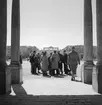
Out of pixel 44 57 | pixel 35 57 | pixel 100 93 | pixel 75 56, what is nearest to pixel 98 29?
pixel 100 93

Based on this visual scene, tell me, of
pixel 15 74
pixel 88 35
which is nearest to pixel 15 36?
pixel 15 74

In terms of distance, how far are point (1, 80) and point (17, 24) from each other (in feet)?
16.4

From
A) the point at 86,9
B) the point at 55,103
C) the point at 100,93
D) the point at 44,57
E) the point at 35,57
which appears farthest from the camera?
the point at 35,57

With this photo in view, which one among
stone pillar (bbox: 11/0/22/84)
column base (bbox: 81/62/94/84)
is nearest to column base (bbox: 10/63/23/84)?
stone pillar (bbox: 11/0/22/84)

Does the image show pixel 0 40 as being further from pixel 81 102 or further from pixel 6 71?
pixel 81 102

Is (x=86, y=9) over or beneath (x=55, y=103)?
over

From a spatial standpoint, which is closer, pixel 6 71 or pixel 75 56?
pixel 6 71

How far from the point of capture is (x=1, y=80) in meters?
9.46

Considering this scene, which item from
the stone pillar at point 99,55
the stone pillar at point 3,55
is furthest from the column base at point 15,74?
the stone pillar at point 99,55

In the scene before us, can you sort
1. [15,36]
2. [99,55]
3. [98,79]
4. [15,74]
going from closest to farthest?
[98,79]
[99,55]
[15,74]
[15,36]

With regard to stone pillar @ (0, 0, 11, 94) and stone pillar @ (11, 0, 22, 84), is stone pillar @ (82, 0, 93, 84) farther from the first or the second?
stone pillar @ (0, 0, 11, 94)

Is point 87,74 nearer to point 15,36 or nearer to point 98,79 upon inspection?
point 98,79

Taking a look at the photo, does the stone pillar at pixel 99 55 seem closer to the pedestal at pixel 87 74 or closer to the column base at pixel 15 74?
the pedestal at pixel 87 74

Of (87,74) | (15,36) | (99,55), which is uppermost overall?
(15,36)
